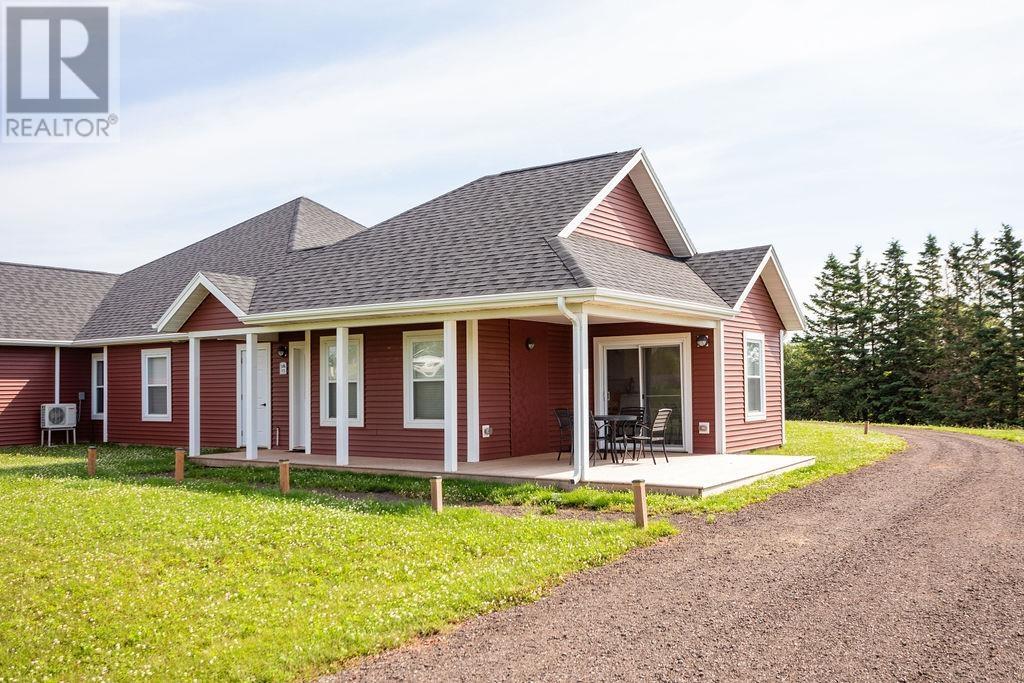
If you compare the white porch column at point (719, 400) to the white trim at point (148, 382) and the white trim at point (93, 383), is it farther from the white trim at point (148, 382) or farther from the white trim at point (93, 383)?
the white trim at point (93, 383)

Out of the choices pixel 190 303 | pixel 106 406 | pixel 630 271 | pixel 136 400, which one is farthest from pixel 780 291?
pixel 106 406

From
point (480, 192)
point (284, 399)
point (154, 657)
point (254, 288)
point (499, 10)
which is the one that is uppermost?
point (499, 10)

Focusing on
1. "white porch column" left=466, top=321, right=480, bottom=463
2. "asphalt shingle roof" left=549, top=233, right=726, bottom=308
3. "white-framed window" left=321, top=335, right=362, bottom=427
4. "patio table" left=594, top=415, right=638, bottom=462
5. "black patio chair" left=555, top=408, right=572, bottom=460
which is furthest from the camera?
"white-framed window" left=321, top=335, right=362, bottom=427

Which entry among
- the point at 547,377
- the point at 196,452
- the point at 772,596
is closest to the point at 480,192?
the point at 547,377

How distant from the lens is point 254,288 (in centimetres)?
1706

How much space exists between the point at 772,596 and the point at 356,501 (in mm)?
5929

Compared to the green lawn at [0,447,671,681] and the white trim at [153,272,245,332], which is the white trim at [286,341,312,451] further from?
the green lawn at [0,447,671,681]

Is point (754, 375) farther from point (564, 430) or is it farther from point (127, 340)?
point (127, 340)

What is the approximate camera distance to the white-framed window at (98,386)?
72.6 feet

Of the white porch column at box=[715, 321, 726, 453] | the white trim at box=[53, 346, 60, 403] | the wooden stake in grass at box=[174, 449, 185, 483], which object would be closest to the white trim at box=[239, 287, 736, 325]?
the white porch column at box=[715, 321, 726, 453]

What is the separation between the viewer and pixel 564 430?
50.3 feet

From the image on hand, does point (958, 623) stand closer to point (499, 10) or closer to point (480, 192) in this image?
point (499, 10)

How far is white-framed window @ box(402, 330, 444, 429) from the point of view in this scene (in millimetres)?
14820

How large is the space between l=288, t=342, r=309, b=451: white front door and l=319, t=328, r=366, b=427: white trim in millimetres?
816
